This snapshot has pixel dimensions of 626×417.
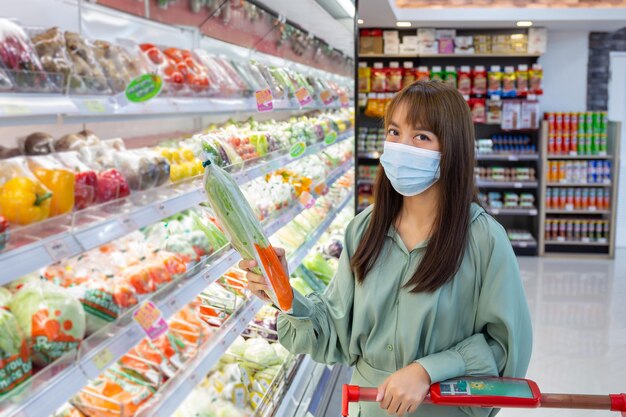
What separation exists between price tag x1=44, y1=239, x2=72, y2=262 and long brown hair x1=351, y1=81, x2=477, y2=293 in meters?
0.79

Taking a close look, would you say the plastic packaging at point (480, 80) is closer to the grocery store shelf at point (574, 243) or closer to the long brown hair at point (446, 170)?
the grocery store shelf at point (574, 243)

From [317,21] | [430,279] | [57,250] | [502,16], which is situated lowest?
[430,279]

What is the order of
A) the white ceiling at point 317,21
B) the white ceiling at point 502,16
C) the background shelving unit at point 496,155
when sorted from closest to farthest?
the white ceiling at point 317,21 < the white ceiling at point 502,16 < the background shelving unit at point 496,155

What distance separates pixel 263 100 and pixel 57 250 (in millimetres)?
1471

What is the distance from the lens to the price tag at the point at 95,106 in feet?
4.94

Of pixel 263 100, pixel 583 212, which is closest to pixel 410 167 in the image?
pixel 263 100

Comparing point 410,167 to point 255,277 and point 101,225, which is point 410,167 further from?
point 101,225

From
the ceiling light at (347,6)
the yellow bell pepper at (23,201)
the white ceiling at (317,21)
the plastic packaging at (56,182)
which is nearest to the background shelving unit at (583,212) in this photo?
the white ceiling at (317,21)

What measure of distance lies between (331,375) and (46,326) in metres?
2.38

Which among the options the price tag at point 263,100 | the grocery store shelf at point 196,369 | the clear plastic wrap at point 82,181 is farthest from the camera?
the price tag at point 263,100

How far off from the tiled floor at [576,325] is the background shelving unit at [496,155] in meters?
0.72

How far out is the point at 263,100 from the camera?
2666 mm

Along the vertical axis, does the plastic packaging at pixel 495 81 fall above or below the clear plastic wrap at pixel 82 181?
above

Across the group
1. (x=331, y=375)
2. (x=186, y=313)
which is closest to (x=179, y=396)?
(x=186, y=313)
